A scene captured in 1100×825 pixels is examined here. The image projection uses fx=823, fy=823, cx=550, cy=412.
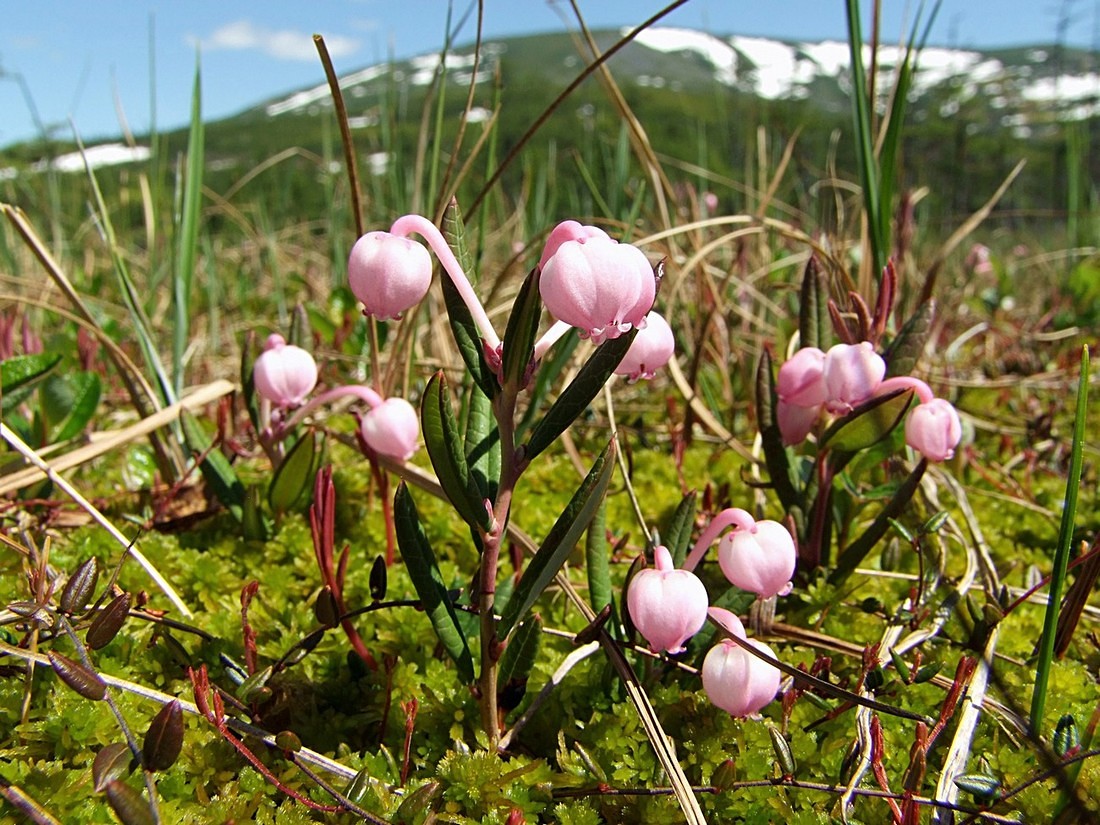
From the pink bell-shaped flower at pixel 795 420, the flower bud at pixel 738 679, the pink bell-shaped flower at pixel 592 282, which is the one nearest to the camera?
the pink bell-shaped flower at pixel 592 282

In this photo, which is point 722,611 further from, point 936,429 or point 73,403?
point 73,403

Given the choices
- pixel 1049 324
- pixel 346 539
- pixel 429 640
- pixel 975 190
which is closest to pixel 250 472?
pixel 346 539

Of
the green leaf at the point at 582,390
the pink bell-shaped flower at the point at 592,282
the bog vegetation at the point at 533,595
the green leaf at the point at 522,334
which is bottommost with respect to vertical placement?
the bog vegetation at the point at 533,595

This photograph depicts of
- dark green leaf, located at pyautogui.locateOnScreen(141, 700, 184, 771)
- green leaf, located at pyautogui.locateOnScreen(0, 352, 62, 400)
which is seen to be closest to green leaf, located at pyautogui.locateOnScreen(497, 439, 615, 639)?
dark green leaf, located at pyautogui.locateOnScreen(141, 700, 184, 771)

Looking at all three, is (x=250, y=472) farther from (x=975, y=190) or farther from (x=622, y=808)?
(x=975, y=190)

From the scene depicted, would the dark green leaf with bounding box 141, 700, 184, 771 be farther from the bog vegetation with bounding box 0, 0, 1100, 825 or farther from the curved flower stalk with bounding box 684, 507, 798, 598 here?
the curved flower stalk with bounding box 684, 507, 798, 598

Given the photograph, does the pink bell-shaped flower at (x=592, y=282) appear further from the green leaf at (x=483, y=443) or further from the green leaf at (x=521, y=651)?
the green leaf at (x=521, y=651)

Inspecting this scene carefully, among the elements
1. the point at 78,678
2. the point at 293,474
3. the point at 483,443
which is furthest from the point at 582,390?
the point at 293,474

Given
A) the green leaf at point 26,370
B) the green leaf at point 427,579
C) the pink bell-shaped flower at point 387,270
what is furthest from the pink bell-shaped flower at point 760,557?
the green leaf at point 26,370
